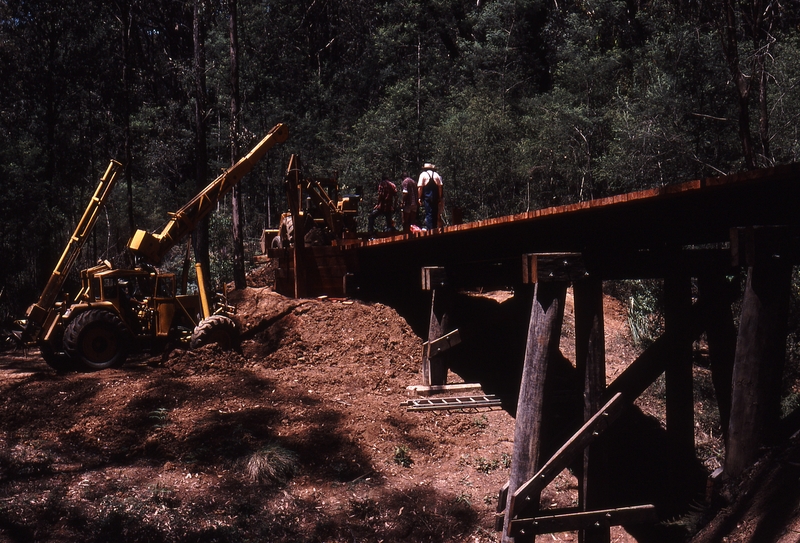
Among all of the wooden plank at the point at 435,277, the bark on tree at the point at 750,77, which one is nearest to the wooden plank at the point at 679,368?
the wooden plank at the point at 435,277

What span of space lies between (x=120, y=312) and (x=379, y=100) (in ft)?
87.9

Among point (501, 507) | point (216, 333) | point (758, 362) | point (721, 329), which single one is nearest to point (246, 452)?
point (501, 507)

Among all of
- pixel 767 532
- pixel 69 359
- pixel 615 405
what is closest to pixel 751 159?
pixel 615 405

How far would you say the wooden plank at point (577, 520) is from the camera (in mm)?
6109

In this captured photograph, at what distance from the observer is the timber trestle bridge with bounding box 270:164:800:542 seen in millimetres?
5176

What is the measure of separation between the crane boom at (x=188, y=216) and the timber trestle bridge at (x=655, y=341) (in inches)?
223

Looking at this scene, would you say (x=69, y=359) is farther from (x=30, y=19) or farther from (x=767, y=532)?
(x=30, y=19)

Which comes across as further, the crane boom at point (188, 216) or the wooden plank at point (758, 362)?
the crane boom at point (188, 216)

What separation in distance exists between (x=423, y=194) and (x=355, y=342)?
329 cm

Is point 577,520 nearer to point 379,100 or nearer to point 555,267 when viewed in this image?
point 555,267

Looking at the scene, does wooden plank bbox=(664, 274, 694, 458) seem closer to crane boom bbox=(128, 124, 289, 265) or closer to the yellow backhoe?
the yellow backhoe

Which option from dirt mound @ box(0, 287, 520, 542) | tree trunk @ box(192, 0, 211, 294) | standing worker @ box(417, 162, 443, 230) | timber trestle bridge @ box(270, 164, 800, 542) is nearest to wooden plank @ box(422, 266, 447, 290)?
timber trestle bridge @ box(270, 164, 800, 542)

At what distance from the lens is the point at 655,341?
709cm

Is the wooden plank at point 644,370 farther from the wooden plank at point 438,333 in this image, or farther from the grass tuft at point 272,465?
the grass tuft at point 272,465
